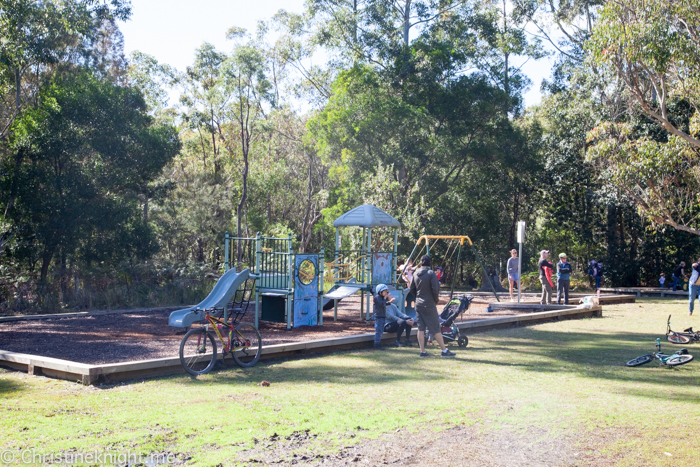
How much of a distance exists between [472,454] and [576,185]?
29.6 meters

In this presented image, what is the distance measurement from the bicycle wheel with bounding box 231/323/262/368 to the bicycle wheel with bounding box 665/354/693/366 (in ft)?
20.2

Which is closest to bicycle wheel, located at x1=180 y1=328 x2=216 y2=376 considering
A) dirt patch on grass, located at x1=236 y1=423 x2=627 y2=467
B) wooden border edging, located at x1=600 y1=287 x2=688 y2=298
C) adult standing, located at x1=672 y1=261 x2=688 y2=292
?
dirt patch on grass, located at x1=236 y1=423 x2=627 y2=467

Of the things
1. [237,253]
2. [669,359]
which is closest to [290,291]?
[237,253]

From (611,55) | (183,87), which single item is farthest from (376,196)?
(183,87)

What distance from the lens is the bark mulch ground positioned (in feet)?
32.1

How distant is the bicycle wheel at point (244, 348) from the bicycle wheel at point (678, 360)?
6142mm

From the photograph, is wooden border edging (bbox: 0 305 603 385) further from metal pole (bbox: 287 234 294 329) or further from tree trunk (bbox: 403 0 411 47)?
tree trunk (bbox: 403 0 411 47)

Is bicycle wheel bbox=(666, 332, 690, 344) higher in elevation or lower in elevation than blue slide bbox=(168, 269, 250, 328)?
lower

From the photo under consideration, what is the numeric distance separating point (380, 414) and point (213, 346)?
316 centimetres

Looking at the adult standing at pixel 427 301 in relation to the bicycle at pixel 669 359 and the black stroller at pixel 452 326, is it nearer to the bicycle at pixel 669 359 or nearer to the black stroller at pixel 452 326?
the black stroller at pixel 452 326

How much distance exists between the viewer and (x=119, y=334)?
1230 centimetres

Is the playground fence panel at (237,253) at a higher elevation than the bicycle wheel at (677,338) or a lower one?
higher

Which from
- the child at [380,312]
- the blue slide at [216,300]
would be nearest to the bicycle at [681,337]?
the child at [380,312]

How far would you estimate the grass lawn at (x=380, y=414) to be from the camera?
516cm
